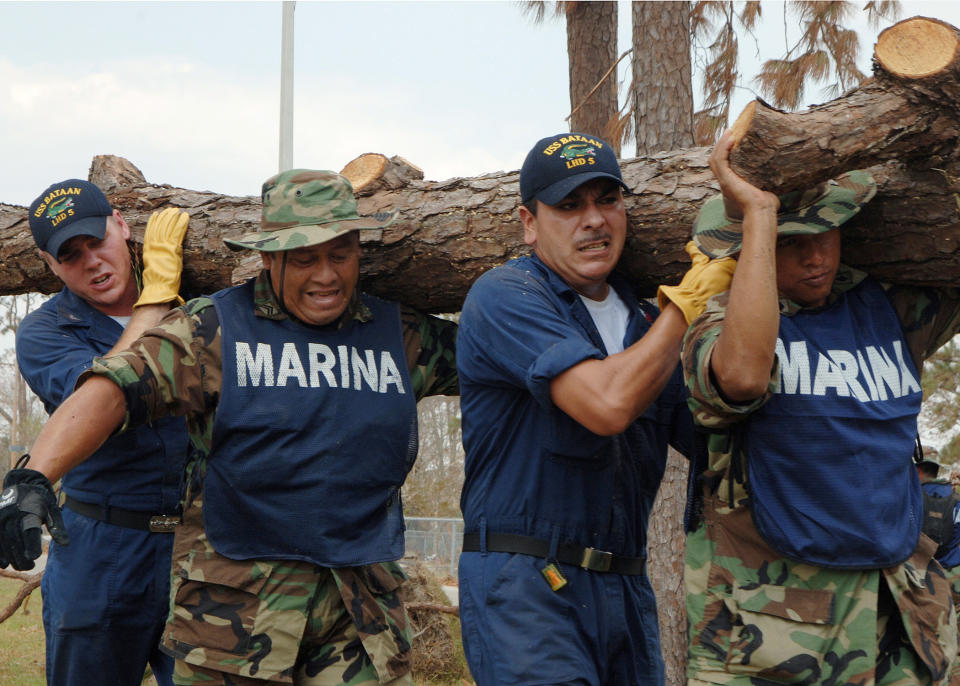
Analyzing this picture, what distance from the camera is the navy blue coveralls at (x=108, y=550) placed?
404 centimetres

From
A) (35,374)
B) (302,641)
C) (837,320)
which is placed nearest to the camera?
(837,320)

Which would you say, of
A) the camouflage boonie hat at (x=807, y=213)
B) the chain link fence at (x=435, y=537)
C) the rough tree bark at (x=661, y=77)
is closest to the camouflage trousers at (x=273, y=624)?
the camouflage boonie hat at (x=807, y=213)

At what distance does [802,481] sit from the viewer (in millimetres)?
2734

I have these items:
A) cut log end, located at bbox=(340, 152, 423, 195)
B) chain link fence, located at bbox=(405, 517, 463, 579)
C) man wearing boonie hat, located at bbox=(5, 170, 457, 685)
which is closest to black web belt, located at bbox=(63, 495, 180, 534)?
man wearing boonie hat, located at bbox=(5, 170, 457, 685)

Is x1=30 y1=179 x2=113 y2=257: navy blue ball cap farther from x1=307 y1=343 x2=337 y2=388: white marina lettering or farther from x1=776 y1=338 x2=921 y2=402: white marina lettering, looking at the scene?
x1=776 y1=338 x2=921 y2=402: white marina lettering

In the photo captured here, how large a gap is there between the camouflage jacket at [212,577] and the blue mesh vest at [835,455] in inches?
53.4

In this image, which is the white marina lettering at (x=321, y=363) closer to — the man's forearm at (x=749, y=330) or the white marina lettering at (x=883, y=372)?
the man's forearm at (x=749, y=330)

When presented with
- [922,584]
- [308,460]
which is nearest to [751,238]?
[922,584]

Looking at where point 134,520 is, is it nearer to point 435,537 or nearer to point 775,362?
point 775,362

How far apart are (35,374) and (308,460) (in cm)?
137

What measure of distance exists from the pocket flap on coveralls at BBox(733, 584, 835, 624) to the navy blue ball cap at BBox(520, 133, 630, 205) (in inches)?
49.0

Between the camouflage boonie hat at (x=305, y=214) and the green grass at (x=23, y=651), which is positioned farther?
the green grass at (x=23, y=651)

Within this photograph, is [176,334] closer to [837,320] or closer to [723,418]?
[723,418]

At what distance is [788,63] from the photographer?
8.30 meters
